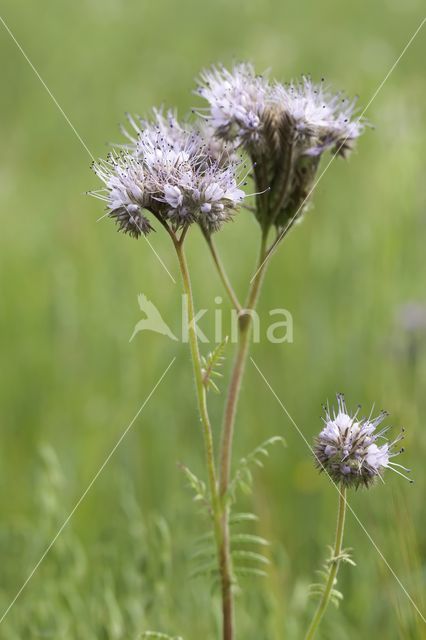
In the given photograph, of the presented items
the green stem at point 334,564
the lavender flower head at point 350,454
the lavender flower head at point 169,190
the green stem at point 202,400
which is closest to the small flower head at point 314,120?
the lavender flower head at point 169,190

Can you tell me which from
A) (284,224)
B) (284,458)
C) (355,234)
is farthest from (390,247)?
(284,224)

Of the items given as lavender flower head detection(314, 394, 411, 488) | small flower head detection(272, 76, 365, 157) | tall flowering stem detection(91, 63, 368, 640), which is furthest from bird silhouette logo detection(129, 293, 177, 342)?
lavender flower head detection(314, 394, 411, 488)

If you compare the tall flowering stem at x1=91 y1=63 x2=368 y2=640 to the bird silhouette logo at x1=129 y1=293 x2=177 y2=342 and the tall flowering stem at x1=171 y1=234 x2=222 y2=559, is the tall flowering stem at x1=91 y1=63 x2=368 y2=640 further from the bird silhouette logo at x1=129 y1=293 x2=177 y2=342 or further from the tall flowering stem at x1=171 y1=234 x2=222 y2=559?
the bird silhouette logo at x1=129 y1=293 x2=177 y2=342

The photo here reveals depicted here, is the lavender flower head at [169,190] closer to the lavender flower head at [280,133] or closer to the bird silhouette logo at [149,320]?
the lavender flower head at [280,133]

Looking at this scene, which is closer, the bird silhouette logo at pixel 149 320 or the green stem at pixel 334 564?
the green stem at pixel 334 564

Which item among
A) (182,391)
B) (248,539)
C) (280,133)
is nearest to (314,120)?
(280,133)

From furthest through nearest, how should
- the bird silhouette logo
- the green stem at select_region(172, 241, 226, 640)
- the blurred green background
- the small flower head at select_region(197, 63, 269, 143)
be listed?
the bird silhouette logo
the blurred green background
the small flower head at select_region(197, 63, 269, 143)
the green stem at select_region(172, 241, 226, 640)

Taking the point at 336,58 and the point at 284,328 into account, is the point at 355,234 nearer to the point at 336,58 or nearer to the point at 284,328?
the point at 284,328
